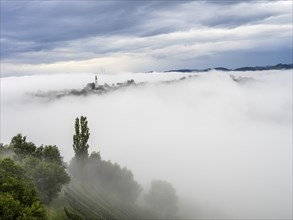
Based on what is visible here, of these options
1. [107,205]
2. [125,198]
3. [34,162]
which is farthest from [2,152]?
[125,198]

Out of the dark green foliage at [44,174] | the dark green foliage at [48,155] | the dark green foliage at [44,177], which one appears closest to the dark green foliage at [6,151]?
the dark green foliage at [44,174]

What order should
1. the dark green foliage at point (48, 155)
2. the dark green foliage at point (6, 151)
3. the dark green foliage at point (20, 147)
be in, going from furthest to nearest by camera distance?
the dark green foliage at point (48, 155), the dark green foliage at point (6, 151), the dark green foliage at point (20, 147)

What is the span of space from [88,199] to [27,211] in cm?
8404

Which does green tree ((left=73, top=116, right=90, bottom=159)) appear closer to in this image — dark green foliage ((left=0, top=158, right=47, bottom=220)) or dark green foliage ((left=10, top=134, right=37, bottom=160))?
dark green foliage ((left=10, top=134, right=37, bottom=160))

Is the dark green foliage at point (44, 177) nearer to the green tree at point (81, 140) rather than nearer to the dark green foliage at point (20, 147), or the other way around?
the dark green foliage at point (20, 147)

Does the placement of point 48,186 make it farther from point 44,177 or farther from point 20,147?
point 20,147

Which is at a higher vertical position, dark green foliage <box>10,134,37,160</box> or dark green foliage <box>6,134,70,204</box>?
dark green foliage <box>10,134,37,160</box>

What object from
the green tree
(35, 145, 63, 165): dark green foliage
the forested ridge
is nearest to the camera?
the forested ridge

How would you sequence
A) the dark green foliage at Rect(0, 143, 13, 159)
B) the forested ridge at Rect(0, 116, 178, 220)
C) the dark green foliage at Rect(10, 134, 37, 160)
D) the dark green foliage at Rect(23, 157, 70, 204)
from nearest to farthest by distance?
the forested ridge at Rect(0, 116, 178, 220), the dark green foliage at Rect(23, 157, 70, 204), the dark green foliage at Rect(10, 134, 37, 160), the dark green foliage at Rect(0, 143, 13, 159)

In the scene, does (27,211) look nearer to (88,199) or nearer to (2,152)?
(2,152)

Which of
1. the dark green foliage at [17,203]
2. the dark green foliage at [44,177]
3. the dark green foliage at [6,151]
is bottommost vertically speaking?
the dark green foliage at [44,177]

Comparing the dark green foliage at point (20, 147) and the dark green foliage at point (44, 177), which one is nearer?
the dark green foliage at point (44, 177)

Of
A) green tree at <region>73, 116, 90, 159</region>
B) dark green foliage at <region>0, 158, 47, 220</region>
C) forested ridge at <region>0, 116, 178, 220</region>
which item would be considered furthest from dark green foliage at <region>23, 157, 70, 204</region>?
dark green foliage at <region>0, 158, 47, 220</region>

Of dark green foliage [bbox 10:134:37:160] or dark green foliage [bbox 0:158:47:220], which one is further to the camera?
dark green foliage [bbox 10:134:37:160]
